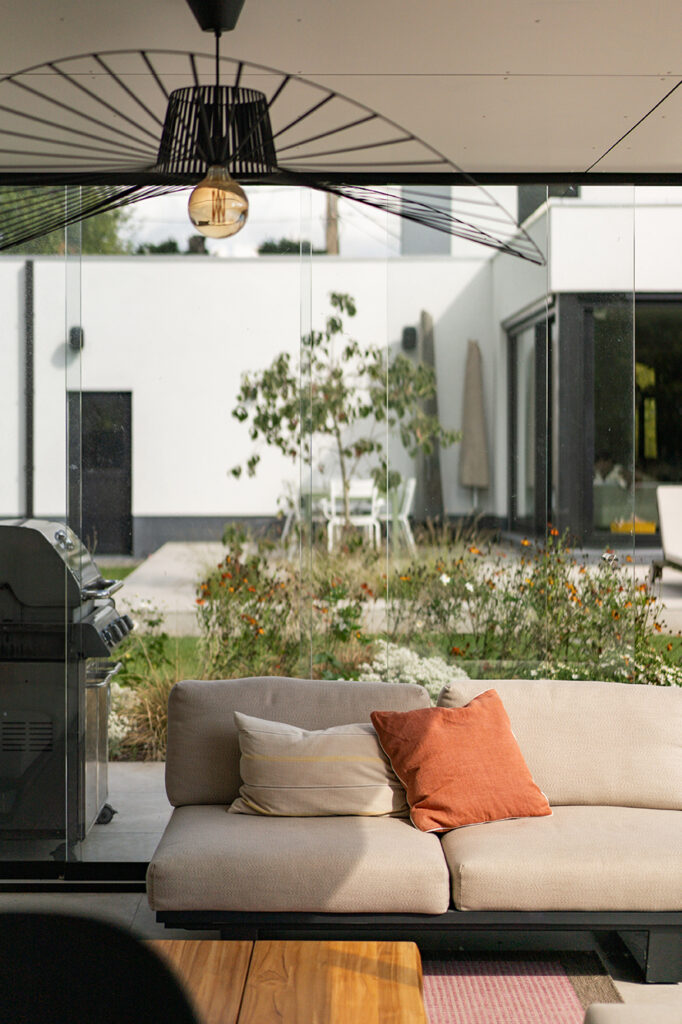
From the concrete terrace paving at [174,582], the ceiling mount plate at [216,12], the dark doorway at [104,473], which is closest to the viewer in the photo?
Result: the ceiling mount plate at [216,12]

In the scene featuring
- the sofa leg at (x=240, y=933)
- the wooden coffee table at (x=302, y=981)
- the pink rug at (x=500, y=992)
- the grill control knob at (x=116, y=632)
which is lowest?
the pink rug at (x=500, y=992)

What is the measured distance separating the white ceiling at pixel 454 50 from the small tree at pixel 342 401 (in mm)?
1048

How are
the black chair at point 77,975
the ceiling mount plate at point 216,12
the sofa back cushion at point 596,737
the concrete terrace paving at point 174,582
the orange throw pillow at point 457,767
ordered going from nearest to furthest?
the black chair at point 77,975 → the ceiling mount plate at point 216,12 → the orange throw pillow at point 457,767 → the sofa back cushion at point 596,737 → the concrete terrace paving at point 174,582

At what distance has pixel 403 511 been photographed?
4.81 m

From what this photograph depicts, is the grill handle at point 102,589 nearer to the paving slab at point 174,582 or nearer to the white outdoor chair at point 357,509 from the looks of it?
the paving slab at point 174,582

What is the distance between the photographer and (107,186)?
4.41 metres

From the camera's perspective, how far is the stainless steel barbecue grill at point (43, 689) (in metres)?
4.16

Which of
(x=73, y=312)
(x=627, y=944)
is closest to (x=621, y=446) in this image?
(x=627, y=944)

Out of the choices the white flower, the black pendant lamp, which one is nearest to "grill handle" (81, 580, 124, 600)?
the white flower

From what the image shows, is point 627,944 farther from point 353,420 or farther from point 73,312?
point 73,312

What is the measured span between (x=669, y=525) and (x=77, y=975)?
4.94 metres

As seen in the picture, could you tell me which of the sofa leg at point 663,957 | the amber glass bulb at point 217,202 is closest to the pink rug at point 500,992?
the sofa leg at point 663,957

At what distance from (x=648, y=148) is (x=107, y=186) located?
234 cm

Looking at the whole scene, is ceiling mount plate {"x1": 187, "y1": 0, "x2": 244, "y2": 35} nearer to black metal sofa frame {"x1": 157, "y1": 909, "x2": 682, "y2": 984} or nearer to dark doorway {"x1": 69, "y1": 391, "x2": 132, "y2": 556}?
dark doorway {"x1": 69, "y1": 391, "x2": 132, "y2": 556}
